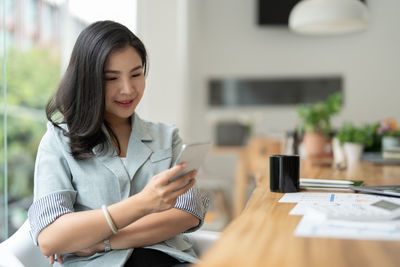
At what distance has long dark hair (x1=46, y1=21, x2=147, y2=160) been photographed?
1280mm

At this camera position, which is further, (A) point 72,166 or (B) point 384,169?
(B) point 384,169

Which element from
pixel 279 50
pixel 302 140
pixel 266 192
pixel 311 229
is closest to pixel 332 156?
pixel 302 140

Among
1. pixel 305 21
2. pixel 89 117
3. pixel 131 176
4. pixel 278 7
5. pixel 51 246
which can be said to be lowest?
pixel 51 246

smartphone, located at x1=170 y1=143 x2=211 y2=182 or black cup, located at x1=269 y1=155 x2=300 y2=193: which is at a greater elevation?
smartphone, located at x1=170 y1=143 x2=211 y2=182

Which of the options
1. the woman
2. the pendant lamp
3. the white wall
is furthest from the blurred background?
the woman

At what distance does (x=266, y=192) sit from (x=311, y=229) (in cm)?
46

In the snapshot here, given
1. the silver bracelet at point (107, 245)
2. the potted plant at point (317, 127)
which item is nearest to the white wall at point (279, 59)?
the potted plant at point (317, 127)

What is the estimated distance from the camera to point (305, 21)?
3049mm

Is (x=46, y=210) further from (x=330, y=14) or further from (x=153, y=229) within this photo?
(x=330, y=14)

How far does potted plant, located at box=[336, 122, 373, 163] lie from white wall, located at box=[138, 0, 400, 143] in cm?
273

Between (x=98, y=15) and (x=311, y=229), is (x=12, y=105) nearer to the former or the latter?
(x=98, y=15)

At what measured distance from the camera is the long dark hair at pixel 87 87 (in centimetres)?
128

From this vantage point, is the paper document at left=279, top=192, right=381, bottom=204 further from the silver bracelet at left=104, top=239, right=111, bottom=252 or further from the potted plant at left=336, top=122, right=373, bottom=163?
the potted plant at left=336, top=122, right=373, bottom=163

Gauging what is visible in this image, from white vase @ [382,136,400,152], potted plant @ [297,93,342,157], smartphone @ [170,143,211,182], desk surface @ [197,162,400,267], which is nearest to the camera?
desk surface @ [197,162,400,267]
